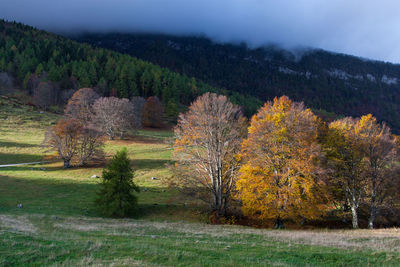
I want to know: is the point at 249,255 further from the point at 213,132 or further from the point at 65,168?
the point at 65,168

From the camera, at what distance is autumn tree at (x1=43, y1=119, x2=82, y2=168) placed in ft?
166

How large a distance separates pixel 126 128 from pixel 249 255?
65.6 meters

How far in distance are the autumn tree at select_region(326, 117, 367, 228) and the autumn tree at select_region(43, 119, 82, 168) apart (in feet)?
149

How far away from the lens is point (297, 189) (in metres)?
24.6

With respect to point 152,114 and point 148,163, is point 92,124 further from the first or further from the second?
point 152,114

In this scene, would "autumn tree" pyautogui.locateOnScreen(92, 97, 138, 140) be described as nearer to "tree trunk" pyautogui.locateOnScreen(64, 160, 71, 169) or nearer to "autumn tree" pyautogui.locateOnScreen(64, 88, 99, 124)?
"autumn tree" pyautogui.locateOnScreen(64, 88, 99, 124)

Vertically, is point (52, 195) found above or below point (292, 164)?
below

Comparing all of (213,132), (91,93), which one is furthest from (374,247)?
(91,93)

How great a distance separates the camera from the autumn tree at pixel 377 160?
28016mm

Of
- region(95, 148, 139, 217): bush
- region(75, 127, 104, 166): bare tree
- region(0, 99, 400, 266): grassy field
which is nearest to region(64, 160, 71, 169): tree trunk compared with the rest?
region(0, 99, 400, 266): grassy field

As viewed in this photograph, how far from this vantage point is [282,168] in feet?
86.4

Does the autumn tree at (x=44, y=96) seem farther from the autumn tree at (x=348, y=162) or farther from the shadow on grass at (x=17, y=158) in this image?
the autumn tree at (x=348, y=162)

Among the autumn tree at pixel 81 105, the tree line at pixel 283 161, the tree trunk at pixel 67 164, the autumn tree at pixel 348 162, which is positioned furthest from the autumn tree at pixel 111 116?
the autumn tree at pixel 348 162

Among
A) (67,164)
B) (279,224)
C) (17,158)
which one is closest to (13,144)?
(17,158)
